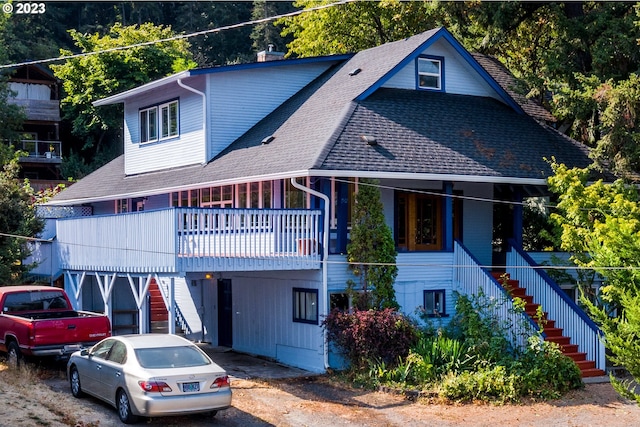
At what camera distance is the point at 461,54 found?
25406mm

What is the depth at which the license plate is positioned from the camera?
14953 millimetres

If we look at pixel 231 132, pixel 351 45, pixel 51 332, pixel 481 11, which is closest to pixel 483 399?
pixel 51 332

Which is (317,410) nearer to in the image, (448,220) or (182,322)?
(448,220)

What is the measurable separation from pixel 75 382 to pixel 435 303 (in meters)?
9.59

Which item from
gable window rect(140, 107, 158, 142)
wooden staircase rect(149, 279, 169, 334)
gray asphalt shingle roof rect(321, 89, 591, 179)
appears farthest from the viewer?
wooden staircase rect(149, 279, 169, 334)

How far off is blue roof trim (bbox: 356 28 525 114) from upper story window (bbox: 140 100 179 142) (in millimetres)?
6680

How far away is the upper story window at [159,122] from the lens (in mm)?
27531

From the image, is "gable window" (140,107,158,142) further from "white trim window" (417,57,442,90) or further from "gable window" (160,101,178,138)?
"white trim window" (417,57,442,90)

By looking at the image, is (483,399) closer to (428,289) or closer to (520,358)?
→ (520,358)

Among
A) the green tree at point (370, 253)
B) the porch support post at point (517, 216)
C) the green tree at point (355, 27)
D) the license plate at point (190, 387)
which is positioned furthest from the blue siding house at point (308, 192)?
the green tree at point (355, 27)

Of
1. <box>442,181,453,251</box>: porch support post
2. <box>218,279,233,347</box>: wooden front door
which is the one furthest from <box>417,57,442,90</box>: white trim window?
<box>218,279,233,347</box>: wooden front door

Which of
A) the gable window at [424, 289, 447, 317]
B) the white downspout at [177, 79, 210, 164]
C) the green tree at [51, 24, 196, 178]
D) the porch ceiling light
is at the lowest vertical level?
the gable window at [424, 289, 447, 317]

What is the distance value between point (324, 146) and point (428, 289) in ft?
15.5

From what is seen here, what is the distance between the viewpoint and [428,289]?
74.0 feet
